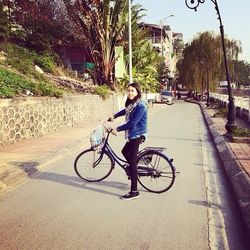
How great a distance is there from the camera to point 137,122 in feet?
19.7

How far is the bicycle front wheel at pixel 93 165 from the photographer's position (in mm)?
7016

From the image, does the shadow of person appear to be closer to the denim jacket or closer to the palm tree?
the denim jacket

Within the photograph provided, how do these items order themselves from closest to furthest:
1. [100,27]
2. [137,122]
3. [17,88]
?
[137,122], [17,88], [100,27]

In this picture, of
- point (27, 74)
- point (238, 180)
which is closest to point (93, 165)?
point (238, 180)

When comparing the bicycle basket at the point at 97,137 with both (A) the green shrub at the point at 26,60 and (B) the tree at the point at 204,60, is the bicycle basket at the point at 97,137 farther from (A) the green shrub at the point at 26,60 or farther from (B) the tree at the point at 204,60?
(B) the tree at the point at 204,60

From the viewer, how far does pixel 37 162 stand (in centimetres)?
889

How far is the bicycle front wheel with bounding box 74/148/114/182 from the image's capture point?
23.0 feet

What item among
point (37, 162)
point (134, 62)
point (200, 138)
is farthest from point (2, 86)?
point (134, 62)

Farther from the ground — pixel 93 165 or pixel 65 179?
pixel 93 165

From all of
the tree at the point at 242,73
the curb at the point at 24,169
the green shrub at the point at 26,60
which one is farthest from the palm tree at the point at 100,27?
the tree at the point at 242,73

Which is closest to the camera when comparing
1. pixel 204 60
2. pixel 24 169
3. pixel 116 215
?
pixel 116 215

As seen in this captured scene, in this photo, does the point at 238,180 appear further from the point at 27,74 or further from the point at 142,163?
the point at 27,74

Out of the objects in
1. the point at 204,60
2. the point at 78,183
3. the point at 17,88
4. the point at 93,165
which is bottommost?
the point at 78,183

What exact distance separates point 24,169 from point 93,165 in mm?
1863
